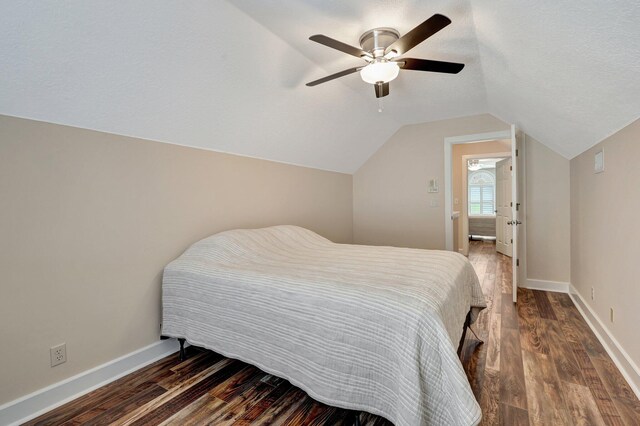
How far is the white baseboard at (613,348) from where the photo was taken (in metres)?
1.79

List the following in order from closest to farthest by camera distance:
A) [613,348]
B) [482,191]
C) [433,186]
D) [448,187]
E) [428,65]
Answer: [428,65]
[613,348]
[448,187]
[433,186]
[482,191]

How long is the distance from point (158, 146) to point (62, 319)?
1.28m

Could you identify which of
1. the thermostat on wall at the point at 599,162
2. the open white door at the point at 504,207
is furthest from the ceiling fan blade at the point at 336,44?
the open white door at the point at 504,207

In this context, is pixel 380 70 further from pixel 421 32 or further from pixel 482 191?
pixel 482 191

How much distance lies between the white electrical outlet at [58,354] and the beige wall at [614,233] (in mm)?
3433

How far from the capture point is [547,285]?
373cm

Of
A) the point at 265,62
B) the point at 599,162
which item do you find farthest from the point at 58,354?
the point at 599,162

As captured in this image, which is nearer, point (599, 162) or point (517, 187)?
point (599, 162)

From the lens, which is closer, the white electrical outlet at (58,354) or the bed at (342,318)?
the bed at (342,318)

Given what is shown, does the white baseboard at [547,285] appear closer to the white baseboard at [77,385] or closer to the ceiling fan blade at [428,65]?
the ceiling fan blade at [428,65]

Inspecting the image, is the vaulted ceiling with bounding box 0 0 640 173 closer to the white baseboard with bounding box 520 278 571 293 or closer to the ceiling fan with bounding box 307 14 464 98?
the ceiling fan with bounding box 307 14 464 98

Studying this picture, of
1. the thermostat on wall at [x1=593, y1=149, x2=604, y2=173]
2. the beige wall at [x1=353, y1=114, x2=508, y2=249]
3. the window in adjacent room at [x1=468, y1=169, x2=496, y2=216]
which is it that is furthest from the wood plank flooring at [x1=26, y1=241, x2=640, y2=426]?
the window in adjacent room at [x1=468, y1=169, x2=496, y2=216]

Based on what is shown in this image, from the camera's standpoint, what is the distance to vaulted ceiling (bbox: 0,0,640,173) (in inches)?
55.9

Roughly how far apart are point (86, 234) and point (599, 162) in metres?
3.78
